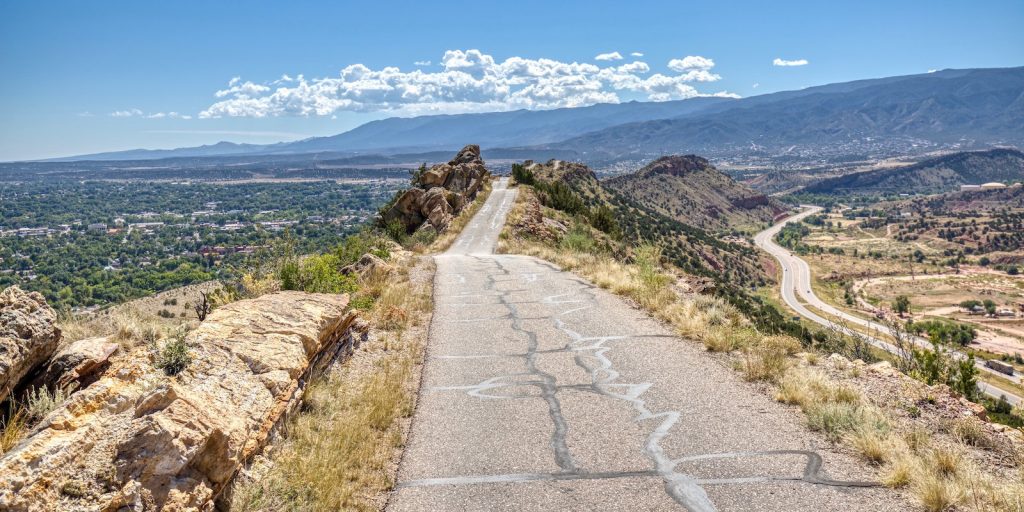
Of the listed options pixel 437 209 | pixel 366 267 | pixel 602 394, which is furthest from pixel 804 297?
pixel 602 394

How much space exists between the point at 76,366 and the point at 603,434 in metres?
5.73

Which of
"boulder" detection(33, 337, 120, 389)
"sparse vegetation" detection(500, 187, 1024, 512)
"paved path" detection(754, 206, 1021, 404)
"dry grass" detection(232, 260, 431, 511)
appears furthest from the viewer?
"paved path" detection(754, 206, 1021, 404)

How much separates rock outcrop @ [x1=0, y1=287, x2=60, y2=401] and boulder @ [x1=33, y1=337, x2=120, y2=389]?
0.46ft

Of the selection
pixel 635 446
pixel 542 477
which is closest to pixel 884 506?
pixel 635 446

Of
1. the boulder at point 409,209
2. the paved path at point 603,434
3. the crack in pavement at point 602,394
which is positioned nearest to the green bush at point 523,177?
the boulder at point 409,209

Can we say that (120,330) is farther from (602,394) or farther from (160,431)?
(602,394)

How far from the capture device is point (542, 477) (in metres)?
5.55

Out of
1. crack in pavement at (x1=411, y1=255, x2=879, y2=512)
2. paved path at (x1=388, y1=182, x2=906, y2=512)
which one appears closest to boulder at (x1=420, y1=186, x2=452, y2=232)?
crack in pavement at (x1=411, y1=255, x2=879, y2=512)

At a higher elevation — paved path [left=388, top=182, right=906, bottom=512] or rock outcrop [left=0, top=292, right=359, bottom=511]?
rock outcrop [left=0, top=292, right=359, bottom=511]

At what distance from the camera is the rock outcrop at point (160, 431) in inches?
149

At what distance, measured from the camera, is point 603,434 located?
6.42m

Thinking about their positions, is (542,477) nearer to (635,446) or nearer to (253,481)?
(635,446)

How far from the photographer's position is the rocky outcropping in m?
36.3

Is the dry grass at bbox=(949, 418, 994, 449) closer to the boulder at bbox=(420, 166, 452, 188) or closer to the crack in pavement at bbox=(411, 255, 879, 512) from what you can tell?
the crack in pavement at bbox=(411, 255, 879, 512)
